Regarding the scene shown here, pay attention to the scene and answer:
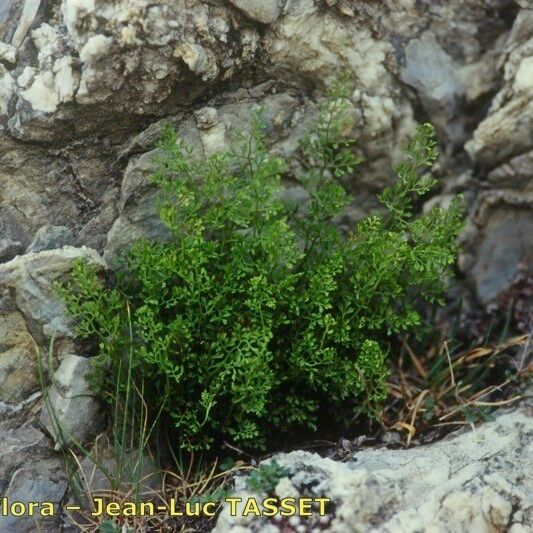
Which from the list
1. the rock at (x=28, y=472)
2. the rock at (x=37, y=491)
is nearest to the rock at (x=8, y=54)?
the rock at (x=28, y=472)

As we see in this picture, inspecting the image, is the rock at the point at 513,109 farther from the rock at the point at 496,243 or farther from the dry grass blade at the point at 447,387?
the dry grass blade at the point at 447,387

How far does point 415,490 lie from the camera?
9.24 feet

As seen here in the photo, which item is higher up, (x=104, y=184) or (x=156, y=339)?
(x=104, y=184)

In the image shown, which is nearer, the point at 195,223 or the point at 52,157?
the point at 195,223

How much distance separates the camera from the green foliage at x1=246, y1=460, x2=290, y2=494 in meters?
2.79

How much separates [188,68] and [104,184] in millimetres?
658

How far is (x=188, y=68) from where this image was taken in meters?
3.32

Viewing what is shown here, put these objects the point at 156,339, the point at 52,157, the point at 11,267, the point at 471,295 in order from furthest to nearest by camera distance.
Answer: the point at 471,295
the point at 52,157
the point at 11,267
the point at 156,339

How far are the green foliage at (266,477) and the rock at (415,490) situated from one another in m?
0.02

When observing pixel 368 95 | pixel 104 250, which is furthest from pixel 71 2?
pixel 368 95

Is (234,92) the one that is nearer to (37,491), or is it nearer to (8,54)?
(8,54)

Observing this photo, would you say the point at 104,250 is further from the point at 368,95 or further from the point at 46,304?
the point at 368,95

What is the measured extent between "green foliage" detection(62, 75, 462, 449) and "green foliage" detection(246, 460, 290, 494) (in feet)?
0.71

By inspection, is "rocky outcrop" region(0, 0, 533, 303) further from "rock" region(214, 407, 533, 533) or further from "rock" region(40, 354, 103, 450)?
"rock" region(214, 407, 533, 533)
